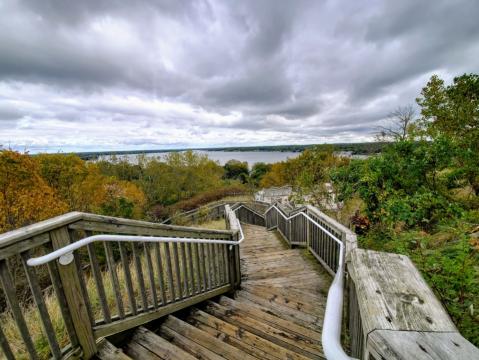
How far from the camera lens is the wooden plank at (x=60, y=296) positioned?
4.92 feet

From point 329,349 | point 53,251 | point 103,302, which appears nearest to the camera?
point 329,349

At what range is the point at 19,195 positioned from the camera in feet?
35.3

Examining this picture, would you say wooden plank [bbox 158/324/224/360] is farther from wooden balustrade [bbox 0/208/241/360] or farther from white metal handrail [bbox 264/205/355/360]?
white metal handrail [bbox 264/205/355/360]

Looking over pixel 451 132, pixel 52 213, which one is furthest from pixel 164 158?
pixel 451 132

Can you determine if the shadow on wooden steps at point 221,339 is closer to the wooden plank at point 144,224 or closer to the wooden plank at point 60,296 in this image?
the wooden plank at point 60,296

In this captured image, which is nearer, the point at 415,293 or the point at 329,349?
the point at 329,349

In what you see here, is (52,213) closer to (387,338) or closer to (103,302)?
(103,302)

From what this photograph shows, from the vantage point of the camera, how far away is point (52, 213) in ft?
38.0

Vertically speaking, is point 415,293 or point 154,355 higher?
point 415,293

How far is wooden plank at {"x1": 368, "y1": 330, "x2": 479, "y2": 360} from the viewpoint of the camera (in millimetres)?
530

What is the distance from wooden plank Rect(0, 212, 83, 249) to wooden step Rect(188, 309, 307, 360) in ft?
5.98

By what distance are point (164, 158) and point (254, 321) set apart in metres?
32.6

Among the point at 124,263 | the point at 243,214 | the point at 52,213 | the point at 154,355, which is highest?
the point at 124,263

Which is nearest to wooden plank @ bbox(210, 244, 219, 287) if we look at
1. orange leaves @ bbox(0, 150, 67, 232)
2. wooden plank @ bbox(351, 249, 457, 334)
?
wooden plank @ bbox(351, 249, 457, 334)
